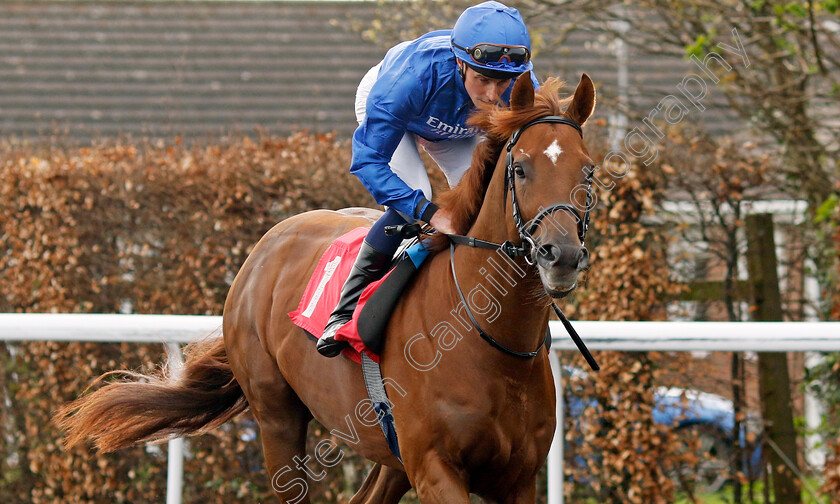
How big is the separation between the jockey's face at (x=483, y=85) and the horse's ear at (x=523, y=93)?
31 centimetres

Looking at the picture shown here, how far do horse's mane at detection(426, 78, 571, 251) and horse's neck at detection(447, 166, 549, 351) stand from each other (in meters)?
0.07

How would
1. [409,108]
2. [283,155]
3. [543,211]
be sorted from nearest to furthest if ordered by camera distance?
A: [543,211]
[409,108]
[283,155]

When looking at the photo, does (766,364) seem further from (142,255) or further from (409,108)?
(142,255)

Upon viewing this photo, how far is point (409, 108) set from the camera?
2916mm

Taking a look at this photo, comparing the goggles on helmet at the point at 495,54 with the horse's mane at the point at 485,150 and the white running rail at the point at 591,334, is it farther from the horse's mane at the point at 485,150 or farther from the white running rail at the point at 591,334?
the white running rail at the point at 591,334

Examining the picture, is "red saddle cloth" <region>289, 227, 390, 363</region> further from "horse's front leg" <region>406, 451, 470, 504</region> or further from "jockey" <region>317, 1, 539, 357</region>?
"horse's front leg" <region>406, 451, 470, 504</region>

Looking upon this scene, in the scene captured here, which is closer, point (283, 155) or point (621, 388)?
point (621, 388)

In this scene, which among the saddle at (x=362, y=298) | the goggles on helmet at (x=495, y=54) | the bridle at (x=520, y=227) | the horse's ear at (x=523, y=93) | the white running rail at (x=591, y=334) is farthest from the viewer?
the white running rail at (x=591, y=334)

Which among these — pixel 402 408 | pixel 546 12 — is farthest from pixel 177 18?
pixel 402 408

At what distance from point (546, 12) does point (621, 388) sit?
9.46 feet

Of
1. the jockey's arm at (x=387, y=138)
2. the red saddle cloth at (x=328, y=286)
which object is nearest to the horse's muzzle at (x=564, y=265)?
the jockey's arm at (x=387, y=138)

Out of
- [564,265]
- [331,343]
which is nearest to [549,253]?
[564,265]

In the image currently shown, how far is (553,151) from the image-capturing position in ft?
7.63

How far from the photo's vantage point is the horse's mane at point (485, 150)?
248cm
